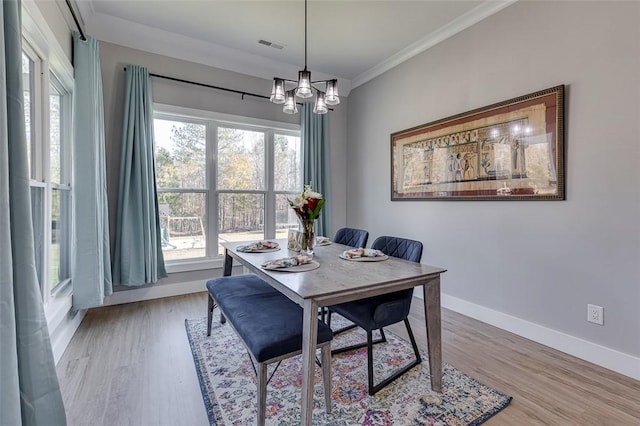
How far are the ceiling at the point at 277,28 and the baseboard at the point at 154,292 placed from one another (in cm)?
257

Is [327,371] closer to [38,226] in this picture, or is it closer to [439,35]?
[38,226]

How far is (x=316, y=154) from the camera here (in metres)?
4.19

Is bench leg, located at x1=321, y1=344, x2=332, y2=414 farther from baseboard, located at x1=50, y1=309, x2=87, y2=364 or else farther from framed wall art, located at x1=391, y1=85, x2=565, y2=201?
framed wall art, located at x1=391, y1=85, x2=565, y2=201

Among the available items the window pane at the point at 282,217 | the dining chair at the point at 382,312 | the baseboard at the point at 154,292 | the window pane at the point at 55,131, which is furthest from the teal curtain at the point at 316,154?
the window pane at the point at 55,131

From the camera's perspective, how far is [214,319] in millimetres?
2783

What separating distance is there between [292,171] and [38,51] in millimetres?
2740

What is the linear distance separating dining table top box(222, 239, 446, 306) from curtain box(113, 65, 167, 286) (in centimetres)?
164

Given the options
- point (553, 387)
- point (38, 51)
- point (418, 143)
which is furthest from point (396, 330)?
point (38, 51)

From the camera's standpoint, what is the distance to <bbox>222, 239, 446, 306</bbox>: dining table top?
1.36 metres

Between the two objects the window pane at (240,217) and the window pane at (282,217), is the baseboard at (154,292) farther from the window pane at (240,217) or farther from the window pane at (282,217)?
the window pane at (282,217)

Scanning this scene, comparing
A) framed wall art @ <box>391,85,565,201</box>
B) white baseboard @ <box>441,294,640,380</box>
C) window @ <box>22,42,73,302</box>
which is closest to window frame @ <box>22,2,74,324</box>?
window @ <box>22,42,73,302</box>

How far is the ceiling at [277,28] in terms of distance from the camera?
8.89 ft

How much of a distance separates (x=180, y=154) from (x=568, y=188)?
3.71m

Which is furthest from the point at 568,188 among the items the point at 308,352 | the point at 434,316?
the point at 308,352
